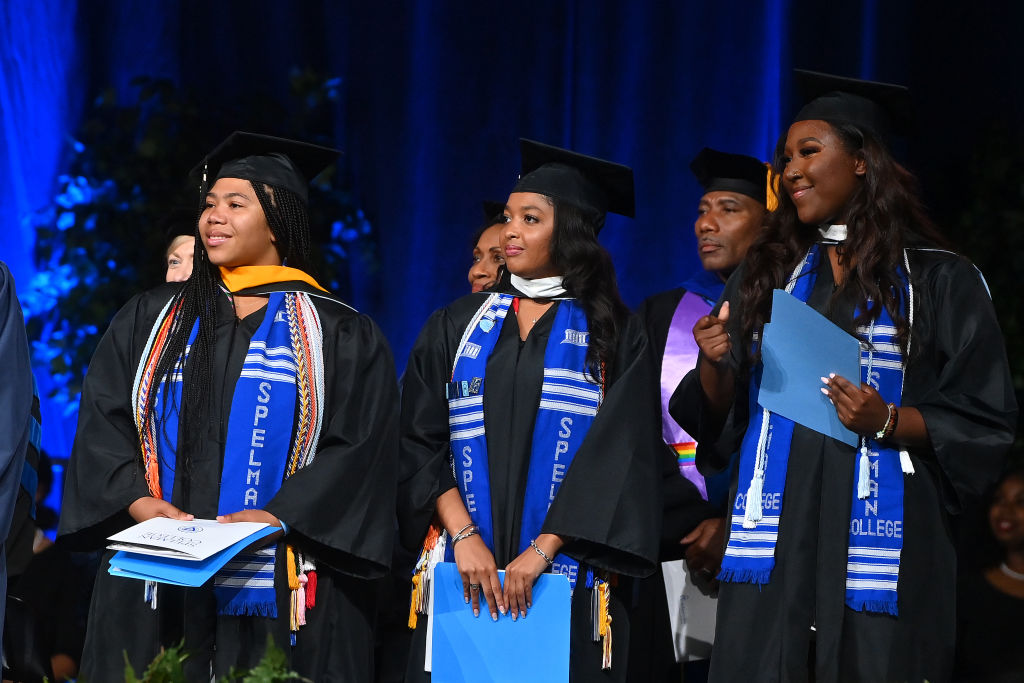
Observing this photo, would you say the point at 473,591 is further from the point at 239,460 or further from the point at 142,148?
the point at 142,148

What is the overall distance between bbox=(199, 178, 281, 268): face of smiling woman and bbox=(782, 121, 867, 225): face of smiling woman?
1.44m

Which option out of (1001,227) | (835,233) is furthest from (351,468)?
(1001,227)

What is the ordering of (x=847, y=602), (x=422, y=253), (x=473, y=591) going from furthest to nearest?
1. (x=422, y=253)
2. (x=473, y=591)
3. (x=847, y=602)

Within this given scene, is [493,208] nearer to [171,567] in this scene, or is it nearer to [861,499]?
[861,499]

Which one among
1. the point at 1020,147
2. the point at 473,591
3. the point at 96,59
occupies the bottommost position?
Result: the point at 473,591

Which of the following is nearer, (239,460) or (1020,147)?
(239,460)

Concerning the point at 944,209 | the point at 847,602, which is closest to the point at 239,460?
the point at 847,602

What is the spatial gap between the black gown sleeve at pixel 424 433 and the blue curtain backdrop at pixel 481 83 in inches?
76.8

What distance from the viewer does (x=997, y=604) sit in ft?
14.1

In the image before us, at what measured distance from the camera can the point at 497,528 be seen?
332cm

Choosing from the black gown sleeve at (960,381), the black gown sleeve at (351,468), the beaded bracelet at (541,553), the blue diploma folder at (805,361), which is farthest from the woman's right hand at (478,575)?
the black gown sleeve at (960,381)

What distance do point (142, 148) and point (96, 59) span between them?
0.53 metres

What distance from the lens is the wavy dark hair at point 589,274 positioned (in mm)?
3521

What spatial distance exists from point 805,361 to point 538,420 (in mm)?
769
